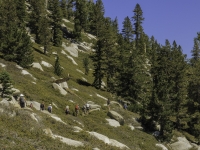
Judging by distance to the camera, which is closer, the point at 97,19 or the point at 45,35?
the point at 45,35

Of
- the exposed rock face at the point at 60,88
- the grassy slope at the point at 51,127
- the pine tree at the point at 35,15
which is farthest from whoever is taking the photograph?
the pine tree at the point at 35,15

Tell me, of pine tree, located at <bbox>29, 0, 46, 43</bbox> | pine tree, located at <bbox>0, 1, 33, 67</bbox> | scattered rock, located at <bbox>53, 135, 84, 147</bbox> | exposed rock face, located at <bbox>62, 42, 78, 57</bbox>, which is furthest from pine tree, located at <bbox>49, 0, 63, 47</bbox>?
scattered rock, located at <bbox>53, 135, 84, 147</bbox>

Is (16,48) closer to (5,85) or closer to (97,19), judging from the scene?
(5,85)

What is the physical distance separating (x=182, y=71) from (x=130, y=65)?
10.6 m

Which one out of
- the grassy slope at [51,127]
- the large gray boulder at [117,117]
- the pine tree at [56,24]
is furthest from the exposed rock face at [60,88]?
the pine tree at [56,24]

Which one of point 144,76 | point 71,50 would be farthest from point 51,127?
point 71,50

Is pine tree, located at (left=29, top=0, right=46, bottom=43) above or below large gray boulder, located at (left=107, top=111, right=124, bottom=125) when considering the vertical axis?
above

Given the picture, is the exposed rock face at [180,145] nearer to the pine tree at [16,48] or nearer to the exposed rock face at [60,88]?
the exposed rock face at [60,88]

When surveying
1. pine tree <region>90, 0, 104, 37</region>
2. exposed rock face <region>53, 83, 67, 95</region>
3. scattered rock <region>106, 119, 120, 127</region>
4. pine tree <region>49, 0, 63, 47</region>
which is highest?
pine tree <region>90, 0, 104, 37</region>

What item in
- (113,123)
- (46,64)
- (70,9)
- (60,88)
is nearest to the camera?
(113,123)

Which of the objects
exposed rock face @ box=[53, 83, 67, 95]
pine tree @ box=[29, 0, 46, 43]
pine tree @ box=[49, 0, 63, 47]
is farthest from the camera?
pine tree @ box=[49, 0, 63, 47]

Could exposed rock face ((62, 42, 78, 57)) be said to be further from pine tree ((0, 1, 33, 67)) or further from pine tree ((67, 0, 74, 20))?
pine tree ((67, 0, 74, 20))

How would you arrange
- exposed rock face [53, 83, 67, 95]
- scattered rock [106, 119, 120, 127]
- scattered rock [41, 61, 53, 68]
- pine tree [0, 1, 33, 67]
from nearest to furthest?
scattered rock [106, 119, 120, 127] → exposed rock face [53, 83, 67, 95] → pine tree [0, 1, 33, 67] → scattered rock [41, 61, 53, 68]

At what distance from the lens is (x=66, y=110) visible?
98.9ft
